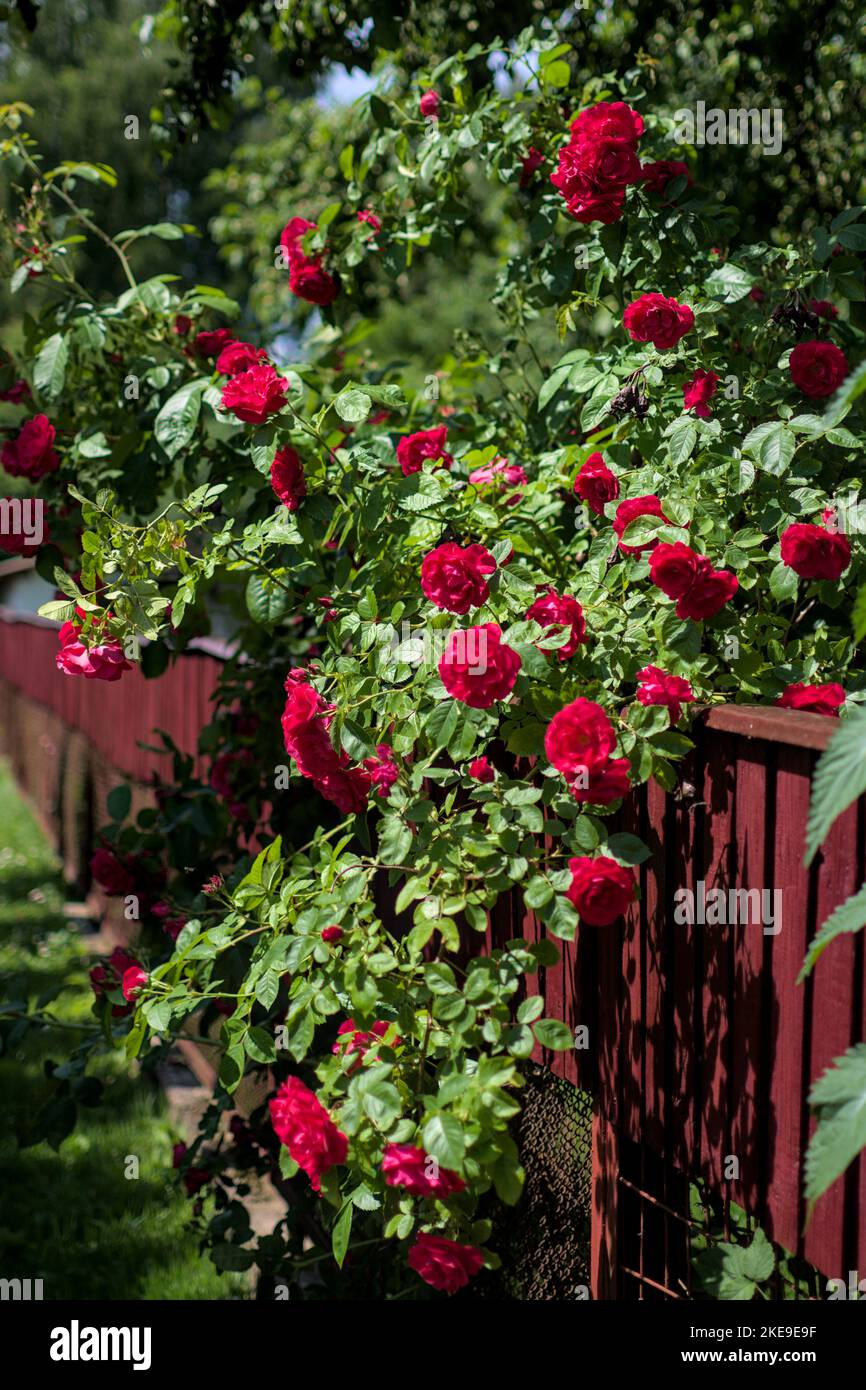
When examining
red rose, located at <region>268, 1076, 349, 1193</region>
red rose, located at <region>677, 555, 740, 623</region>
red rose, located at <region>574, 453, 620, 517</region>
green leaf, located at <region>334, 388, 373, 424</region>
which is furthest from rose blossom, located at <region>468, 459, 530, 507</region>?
red rose, located at <region>268, 1076, 349, 1193</region>

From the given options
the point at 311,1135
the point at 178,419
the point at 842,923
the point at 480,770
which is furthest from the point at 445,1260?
Answer: the point at 178,419

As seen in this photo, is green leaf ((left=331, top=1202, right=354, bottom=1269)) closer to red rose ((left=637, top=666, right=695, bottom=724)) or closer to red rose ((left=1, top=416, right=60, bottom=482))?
red rose ((left=637, top=666, right=695, bottom=724))

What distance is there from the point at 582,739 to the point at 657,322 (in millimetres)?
910

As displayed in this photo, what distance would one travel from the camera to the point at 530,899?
169 cm

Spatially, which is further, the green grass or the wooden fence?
the green grass

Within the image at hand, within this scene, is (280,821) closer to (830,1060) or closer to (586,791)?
(586,791)

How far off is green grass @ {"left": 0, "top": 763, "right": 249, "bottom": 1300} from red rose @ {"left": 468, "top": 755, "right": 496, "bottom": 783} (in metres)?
1.40

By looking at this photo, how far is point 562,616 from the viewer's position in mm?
1863

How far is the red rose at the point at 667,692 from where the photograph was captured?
178 centimetres

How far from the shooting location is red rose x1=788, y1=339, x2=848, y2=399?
216 centimetres

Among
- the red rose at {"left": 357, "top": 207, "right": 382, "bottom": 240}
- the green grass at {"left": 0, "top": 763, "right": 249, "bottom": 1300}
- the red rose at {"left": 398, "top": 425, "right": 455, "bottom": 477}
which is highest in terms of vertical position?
the red rose at {"left": 357, "top": 207, "right": 382, "bottom": 240}

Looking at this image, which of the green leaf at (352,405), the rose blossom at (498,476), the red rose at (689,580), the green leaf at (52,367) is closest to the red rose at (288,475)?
the green leaf at (352,405)
